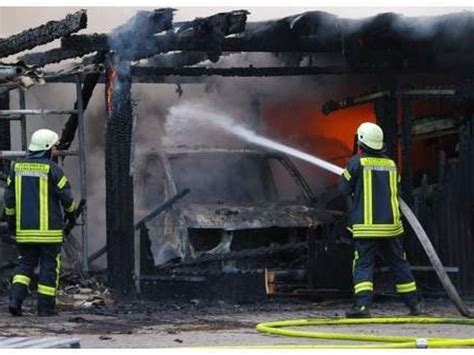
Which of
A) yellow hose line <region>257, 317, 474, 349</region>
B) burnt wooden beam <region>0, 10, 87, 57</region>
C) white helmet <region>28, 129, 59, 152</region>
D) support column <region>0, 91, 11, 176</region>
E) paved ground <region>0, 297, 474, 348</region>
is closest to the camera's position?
yellow hose line <region>257, 317, 474, 349</region>

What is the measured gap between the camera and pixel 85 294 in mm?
10117

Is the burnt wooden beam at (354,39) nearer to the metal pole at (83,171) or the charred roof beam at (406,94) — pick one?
the charred roof beam at (406,94)

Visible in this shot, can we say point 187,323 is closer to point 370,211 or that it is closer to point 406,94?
point 370,211

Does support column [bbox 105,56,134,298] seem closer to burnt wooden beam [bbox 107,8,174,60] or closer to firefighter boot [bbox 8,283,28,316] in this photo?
burnt wooden beam [bbox 107,8,174,60]

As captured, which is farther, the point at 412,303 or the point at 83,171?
the point at 83,171

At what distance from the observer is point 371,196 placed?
29.0ft

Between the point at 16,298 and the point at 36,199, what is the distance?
80 centimetres

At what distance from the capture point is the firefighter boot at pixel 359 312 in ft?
28.5

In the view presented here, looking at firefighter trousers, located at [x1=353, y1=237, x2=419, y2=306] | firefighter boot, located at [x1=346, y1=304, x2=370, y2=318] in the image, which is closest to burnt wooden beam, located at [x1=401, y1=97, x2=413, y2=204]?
firefighter trousers, located at [x1=353, y1=237, x2=419, y2=306]

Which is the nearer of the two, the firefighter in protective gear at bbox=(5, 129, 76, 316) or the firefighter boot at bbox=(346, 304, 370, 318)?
the firefighter boot at bbox=(346, 304, 370, 318)

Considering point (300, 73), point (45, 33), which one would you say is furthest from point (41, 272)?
point (300, 73)

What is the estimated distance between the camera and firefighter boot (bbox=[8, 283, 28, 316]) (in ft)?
29.1

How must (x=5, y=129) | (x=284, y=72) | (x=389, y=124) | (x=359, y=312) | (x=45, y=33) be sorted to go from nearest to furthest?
(x=359, y=312) < (x=45, y=33) < (x=389, y=124) < (x=284, y=72) < (x=5, y=129)

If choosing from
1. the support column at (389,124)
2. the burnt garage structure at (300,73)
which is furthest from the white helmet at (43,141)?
the support column at (389,124)
